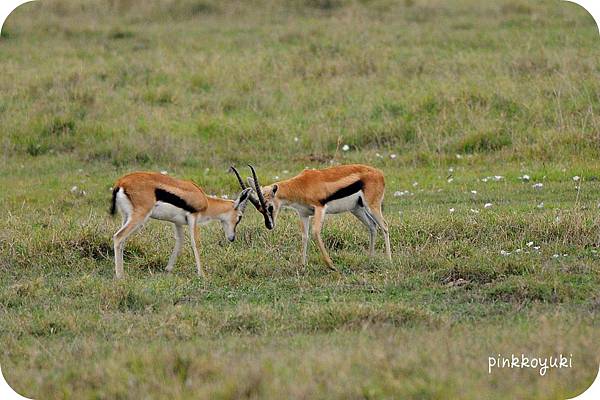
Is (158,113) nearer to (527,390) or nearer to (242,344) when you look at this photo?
(242,344)

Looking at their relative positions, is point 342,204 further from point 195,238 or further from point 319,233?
point 195,238

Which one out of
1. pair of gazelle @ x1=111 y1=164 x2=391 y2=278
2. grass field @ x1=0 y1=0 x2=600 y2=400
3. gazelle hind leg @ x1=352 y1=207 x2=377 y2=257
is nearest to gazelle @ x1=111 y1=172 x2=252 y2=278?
pair of gazelle @ x1=111 y1=164 x2=391 y2=278

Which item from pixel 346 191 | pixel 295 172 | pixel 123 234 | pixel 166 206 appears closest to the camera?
pixel 123 234

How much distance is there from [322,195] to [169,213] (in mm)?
1269

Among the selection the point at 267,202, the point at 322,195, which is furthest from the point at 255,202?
the point at 322,195

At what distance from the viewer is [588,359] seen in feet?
17.7

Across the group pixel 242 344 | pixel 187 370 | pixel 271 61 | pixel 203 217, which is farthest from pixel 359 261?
pixel 271 61

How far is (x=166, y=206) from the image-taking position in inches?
323

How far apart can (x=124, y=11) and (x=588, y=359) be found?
14.6 metres

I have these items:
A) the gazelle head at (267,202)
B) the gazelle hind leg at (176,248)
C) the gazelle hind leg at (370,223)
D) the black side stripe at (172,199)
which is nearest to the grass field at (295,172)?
the gazelle hind leg at (176,248)

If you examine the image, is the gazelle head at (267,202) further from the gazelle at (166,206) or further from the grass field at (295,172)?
the grass field at (295,172)

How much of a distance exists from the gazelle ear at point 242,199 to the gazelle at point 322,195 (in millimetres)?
62

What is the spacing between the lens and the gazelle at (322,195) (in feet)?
27.2

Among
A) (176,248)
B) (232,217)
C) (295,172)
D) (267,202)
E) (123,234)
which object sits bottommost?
(295,172)
